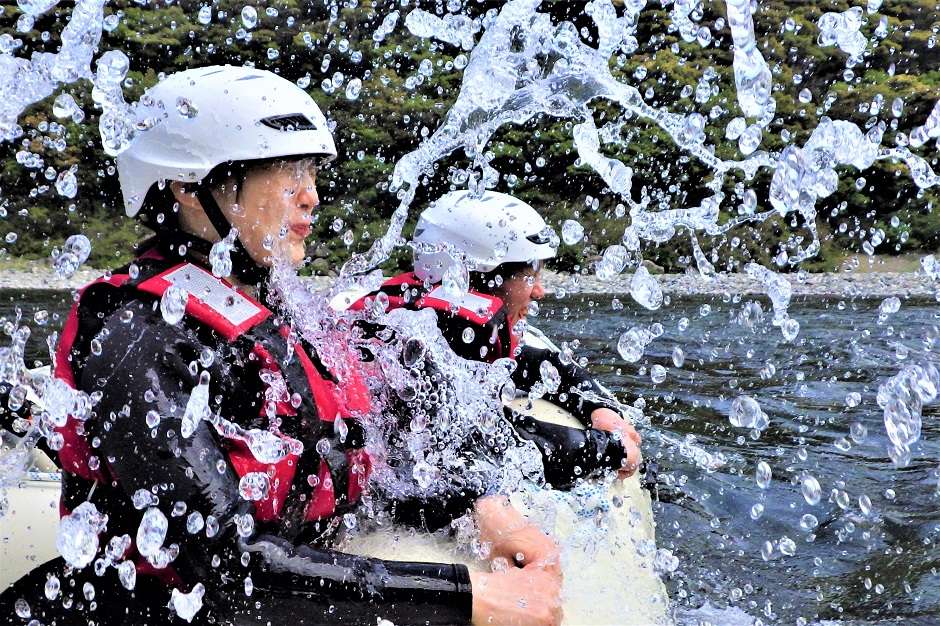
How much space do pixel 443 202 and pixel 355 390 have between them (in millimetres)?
1542

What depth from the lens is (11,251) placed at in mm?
16797

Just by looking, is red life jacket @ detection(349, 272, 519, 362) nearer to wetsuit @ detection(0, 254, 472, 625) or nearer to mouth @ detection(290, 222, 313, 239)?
mouth @ detection(290, 222, 313, 239)

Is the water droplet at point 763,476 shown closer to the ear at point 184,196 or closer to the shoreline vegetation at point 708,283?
the ear at point 184,196

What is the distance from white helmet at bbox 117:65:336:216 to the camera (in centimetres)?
236

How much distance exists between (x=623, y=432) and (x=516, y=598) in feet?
6.58

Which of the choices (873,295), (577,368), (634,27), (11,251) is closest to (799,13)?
(634,27)

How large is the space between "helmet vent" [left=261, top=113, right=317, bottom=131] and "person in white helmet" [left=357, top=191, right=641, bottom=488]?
120 cm

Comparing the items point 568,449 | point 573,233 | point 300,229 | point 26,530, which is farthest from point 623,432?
point 26,530

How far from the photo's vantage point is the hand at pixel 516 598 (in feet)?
7.18

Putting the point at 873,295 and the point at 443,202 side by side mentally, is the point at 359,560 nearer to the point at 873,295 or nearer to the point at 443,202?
the point at 443,202

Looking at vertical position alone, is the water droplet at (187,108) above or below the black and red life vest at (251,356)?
above

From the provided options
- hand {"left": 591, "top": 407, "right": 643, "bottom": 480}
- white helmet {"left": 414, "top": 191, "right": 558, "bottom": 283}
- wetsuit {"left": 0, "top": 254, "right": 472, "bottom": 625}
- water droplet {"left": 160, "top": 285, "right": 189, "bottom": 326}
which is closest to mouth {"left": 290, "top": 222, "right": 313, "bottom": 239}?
wetsuit {"left": 0, "top": 254, "right": 472, "bottom": 625}

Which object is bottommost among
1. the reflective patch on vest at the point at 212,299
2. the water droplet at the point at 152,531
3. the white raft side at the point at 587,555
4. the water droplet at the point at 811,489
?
the water droplet at the point at 811,489

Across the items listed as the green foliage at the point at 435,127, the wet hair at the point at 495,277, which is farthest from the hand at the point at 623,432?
the green foliage at the point at 435,127
